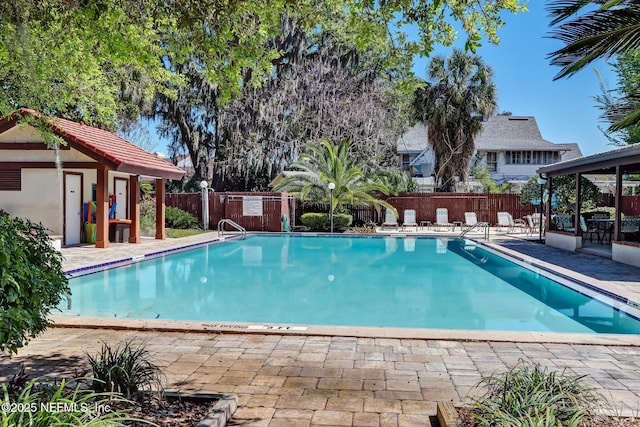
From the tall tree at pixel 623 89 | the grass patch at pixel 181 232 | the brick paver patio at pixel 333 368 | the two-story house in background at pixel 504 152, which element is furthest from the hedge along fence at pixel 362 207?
the brick paver patio at pixel 333 368

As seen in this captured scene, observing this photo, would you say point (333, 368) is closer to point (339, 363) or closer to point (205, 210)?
point (339, 363)

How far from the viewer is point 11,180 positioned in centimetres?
1398

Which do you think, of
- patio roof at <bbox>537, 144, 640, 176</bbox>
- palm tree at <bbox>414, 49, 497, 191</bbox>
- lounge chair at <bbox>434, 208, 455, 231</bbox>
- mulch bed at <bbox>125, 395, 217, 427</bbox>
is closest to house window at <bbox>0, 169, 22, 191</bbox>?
mulch bed at <bbox>125, 395, 217, 427</bbox>

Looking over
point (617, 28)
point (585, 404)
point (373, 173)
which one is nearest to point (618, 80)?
point (373, 173)

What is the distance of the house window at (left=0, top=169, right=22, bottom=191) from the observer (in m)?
14.0

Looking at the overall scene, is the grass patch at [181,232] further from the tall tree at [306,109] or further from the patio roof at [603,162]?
the patio roof at [603,162]

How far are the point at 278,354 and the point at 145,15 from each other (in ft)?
14.5

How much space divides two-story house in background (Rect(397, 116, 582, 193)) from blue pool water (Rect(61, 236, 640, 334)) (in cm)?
1789

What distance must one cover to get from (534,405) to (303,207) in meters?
20.7

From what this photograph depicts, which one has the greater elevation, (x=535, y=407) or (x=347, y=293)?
(x=535, y=407)

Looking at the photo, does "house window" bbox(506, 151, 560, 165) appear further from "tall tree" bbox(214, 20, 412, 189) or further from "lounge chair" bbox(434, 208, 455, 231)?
"lounge chair" bbox(434, 208, 455, 231)

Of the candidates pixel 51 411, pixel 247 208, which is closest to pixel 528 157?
pixel 247 208

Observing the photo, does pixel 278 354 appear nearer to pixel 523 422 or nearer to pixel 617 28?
pixel 523 422

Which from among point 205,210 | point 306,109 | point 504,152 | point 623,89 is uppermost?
point 306,109
